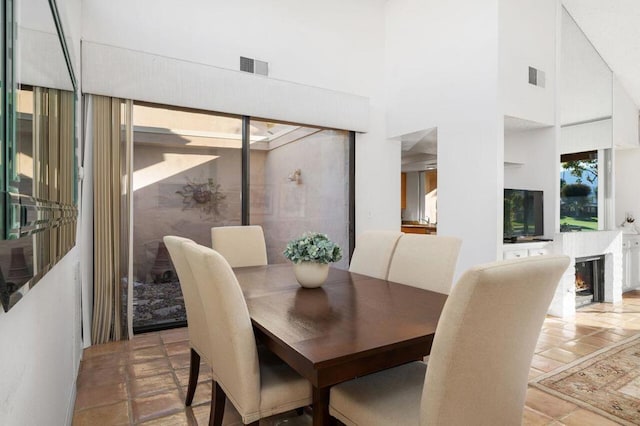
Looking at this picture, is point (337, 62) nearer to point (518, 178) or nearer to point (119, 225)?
point (518, 178)

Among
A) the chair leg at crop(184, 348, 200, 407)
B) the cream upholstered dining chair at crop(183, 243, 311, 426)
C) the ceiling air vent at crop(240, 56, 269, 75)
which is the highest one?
the ceiling air vent at crop(240, 56, 269, 75)

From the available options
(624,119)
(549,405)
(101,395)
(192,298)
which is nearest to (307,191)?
(192,298)

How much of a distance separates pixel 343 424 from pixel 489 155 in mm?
3191

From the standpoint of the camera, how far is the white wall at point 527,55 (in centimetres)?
375

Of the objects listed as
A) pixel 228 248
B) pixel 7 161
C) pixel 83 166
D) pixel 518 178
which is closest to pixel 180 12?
pixel 83 166

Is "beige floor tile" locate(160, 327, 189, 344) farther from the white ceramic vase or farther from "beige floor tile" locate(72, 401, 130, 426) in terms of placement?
the white ceramic vase

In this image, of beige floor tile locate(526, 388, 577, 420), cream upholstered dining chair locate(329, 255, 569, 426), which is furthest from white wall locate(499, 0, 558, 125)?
cream upholstered dining chair locate(329, 255, 569, 426)

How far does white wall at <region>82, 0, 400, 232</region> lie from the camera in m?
3.48

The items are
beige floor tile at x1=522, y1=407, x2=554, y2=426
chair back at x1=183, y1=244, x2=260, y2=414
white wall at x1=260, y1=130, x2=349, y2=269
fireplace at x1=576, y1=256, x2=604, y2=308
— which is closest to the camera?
chair back at x1=183, y1=244, x2=260, y2=414

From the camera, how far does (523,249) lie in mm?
3889

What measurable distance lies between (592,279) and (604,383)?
279cm

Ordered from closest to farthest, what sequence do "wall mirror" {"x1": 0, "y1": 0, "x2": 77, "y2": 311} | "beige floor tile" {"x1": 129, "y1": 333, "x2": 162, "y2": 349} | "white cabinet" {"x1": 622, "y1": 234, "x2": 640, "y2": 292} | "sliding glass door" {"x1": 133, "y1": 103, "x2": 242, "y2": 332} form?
"wall mirror" {"x1": 0, "y1": 0, "x2": 77, "y2": 311} → "beige floor tile" {"x1": 129, "y1": 333, "x2": 162, "y2": 349} → "sliding glass door" {"x1": 133, "y1": 103, "x2": 242, "y2": 332} → "white cabinet" {"x1": 622, "y1": 234, "x2": 640, "y2": 292}

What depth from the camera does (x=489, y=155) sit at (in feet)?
12.3

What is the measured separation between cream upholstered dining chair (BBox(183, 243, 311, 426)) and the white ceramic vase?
54 centimetres
